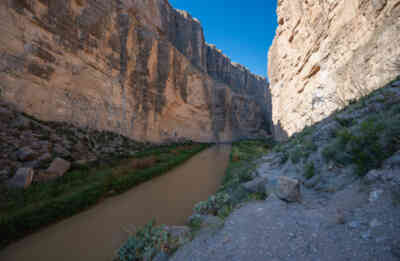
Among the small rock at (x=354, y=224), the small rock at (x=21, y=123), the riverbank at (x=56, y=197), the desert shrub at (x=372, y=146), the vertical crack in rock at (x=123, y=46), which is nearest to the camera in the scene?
the small rock at (x=354, y=224)

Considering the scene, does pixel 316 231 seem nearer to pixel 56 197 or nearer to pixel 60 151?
pixel 56 197

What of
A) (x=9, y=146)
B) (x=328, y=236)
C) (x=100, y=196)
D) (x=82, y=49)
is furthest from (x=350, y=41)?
(x=82, y=49)

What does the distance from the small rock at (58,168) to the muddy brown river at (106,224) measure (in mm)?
2650

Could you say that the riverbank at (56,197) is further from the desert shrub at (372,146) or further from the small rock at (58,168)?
the desert shrub at (372,146)

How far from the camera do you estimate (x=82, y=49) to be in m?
11.6

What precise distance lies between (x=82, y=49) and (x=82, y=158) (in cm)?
886

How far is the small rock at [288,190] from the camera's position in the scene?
2.41m

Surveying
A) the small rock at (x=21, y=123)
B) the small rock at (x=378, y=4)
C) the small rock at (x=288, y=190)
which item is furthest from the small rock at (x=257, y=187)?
the small rock at (x=21, y=123)

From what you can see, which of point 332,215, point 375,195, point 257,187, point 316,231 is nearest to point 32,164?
point 257,187

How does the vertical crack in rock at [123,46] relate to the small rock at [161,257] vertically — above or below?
above

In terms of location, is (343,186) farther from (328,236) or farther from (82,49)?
(82,49)

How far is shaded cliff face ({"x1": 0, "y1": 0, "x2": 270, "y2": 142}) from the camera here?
8.44m

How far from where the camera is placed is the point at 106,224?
14.2 ft

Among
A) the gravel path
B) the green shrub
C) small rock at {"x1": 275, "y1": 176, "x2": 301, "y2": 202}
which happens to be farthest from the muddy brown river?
small rock at {"x1": 275, "y1": 176, "x2": 301, "y2": 202}
